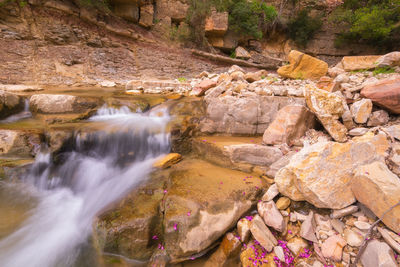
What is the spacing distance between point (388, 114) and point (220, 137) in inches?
91.7

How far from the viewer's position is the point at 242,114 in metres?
→ 3.23

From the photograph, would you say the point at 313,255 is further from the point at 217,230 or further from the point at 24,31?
the point at 24,31

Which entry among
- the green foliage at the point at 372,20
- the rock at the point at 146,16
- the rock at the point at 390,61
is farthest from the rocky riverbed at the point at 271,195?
the green foliage at the point at 372,20

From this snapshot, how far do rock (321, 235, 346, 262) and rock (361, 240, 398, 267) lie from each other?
135 millimetres

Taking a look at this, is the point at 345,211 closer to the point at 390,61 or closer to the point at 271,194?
the point at 271,194

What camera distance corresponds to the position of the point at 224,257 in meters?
1.60

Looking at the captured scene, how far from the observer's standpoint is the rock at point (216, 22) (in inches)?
403

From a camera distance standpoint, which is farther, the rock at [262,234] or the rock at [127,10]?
the rock at [127,10]

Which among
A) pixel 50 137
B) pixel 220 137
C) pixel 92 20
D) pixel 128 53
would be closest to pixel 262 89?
pixel 220 137

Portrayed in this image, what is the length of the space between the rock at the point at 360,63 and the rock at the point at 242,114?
8.26ft

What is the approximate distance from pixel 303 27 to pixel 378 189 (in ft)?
54.1

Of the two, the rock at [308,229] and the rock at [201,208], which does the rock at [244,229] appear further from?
the rock at [308,229]

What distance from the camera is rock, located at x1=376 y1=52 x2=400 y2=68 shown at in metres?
3.73

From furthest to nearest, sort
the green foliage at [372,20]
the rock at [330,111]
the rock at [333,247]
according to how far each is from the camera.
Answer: the green foliage at [372,20] < the rock at [330,111] < the rock at [333,247]
